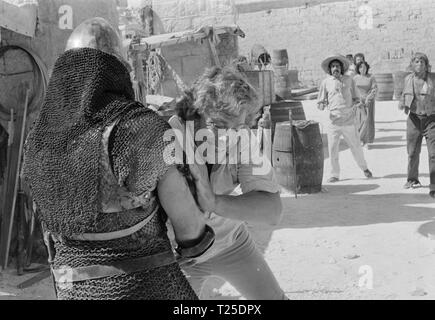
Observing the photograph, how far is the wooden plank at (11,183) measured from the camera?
4.62 metres

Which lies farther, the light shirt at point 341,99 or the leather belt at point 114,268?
the light shirt at point 341,99

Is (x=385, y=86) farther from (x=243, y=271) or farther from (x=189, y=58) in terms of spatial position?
(x=243, y=271)

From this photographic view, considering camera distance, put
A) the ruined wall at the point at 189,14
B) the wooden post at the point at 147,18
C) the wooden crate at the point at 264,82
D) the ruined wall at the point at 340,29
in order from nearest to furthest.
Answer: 1. the wooden crate at the point at 264,82
2. the wooden post at the point at 147,18
3. the ruined wall at the point at 189,14
4. the ruined wall at the point at 340,29

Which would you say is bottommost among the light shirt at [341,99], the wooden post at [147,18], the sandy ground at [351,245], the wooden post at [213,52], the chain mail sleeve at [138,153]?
the sandy ground at [351,245]

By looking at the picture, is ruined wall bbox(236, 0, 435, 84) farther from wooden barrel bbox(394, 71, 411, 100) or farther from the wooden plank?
the wooden plank

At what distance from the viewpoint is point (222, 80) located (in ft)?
7.50

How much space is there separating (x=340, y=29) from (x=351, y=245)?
71.6 feet

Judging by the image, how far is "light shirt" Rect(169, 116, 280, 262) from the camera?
236cm

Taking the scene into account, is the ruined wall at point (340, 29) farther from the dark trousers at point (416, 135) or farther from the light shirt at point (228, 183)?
the light shirt at point (228, 183)

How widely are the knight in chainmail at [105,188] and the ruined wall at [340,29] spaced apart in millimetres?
23770

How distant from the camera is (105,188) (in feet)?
5.09

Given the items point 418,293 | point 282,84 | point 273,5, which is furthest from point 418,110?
point 273,5

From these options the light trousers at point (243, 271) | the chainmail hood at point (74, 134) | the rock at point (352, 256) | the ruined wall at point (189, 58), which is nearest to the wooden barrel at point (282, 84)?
the ruined wall at point (189, 58)

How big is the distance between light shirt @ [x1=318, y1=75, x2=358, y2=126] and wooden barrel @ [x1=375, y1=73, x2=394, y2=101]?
36.6ft
